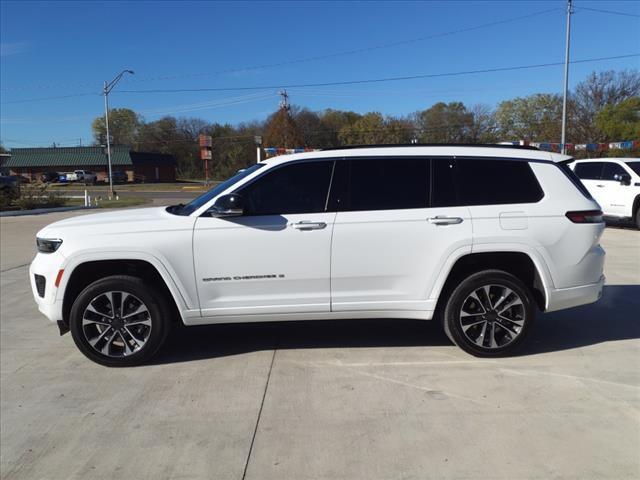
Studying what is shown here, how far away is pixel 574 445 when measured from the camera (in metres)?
3.14

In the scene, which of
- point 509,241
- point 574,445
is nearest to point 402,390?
point 574,445

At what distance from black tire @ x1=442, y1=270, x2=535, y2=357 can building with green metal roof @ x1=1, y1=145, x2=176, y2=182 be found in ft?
241

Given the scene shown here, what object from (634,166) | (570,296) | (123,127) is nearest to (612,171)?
(634,166)

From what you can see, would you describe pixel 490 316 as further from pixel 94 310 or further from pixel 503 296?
pixel 94 310

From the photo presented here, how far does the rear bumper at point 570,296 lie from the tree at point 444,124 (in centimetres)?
6355

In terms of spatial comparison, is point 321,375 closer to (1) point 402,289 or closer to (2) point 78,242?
(1) point 402,289

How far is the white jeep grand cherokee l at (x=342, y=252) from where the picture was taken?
434cm

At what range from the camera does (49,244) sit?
4.45m

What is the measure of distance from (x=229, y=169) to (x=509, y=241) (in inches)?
3118

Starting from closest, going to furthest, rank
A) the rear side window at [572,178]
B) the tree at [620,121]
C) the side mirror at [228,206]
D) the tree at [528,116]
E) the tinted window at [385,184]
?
the side mirror at [228,206], the tinted window at [385,184], the rear side window at [572,178], the tree at [620,121], the tree at [528,116]

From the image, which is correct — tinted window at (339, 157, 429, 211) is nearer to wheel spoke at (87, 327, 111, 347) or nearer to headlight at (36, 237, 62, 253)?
wheel spoke at (87, 327, 111, 347)

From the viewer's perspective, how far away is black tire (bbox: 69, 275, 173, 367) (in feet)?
14.3

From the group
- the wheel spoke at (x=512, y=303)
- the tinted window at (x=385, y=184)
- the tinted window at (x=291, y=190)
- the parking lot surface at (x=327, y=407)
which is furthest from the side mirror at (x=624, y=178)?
the tinted window at (x=291, y=190)

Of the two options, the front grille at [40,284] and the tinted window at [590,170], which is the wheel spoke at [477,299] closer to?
the front grille at [40,284]
